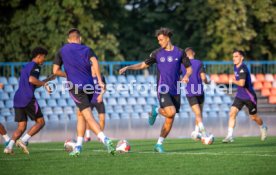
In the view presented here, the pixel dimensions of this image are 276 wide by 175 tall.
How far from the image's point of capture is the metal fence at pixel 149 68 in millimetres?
29156

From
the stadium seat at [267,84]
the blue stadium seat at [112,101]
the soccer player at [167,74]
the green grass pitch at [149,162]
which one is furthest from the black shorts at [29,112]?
the stadium seat at [267,84]

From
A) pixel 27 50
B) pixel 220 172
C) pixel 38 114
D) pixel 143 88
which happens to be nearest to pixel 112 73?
pixel 143 88

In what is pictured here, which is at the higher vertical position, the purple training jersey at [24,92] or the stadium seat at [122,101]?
the purple training jersey at [24,92]

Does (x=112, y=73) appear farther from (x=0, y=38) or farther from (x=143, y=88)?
(x=0, y=38)

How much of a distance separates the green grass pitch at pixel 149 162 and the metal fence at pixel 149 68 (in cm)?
1244

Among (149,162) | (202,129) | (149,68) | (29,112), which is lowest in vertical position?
(149,162)

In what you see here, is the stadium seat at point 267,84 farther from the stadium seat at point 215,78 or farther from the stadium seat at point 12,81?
the stadium seat at point 12,81

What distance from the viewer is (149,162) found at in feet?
44.5

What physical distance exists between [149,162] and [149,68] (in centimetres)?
1739

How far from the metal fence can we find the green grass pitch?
12444mm

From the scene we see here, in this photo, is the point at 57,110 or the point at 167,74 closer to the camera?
the point at 167,74

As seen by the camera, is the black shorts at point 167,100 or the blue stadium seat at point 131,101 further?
the blue stadium seat at point 131,101

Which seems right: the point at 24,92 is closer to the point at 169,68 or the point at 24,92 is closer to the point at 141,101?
the point at 169,68

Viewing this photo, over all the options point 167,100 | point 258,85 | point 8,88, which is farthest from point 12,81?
point 167,100
